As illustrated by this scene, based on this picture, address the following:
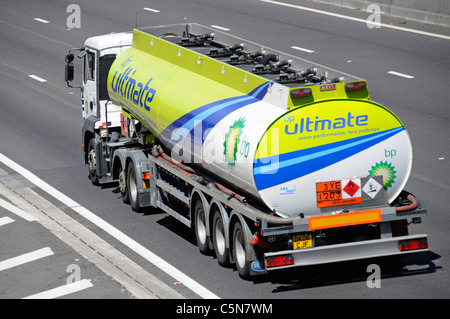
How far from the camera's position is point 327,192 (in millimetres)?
13188

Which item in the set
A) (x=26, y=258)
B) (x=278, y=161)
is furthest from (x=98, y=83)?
(x=278, y=161)

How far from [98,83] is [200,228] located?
5899 mm

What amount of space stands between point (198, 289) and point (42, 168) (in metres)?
9.20

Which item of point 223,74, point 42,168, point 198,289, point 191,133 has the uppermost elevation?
point 223,74

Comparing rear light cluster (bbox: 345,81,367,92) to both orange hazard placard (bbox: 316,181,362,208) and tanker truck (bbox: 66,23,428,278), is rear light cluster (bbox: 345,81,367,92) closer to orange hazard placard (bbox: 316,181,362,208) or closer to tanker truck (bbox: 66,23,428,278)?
tanker truck (bbox: 66,23,428,278)

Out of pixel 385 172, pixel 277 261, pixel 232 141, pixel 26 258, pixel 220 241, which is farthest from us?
pixel 26 258

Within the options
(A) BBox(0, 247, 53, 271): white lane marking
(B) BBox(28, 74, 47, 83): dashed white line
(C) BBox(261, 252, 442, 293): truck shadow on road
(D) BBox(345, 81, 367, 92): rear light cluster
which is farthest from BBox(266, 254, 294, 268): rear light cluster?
(B) BBox(28, 74, 47, 83): dashed white line

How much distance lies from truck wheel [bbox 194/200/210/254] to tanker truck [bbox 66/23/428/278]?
0.02 meters

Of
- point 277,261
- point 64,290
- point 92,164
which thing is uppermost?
point 277,261

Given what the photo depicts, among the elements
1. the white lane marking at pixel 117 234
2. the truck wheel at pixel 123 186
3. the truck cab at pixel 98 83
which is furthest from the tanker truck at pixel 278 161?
the truck cab at pixel 98 83

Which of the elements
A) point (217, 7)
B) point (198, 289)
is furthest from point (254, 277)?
point (217, 7)

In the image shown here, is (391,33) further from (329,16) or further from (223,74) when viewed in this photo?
(223,74)

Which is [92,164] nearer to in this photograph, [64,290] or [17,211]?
[17,211]

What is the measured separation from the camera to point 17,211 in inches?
723
